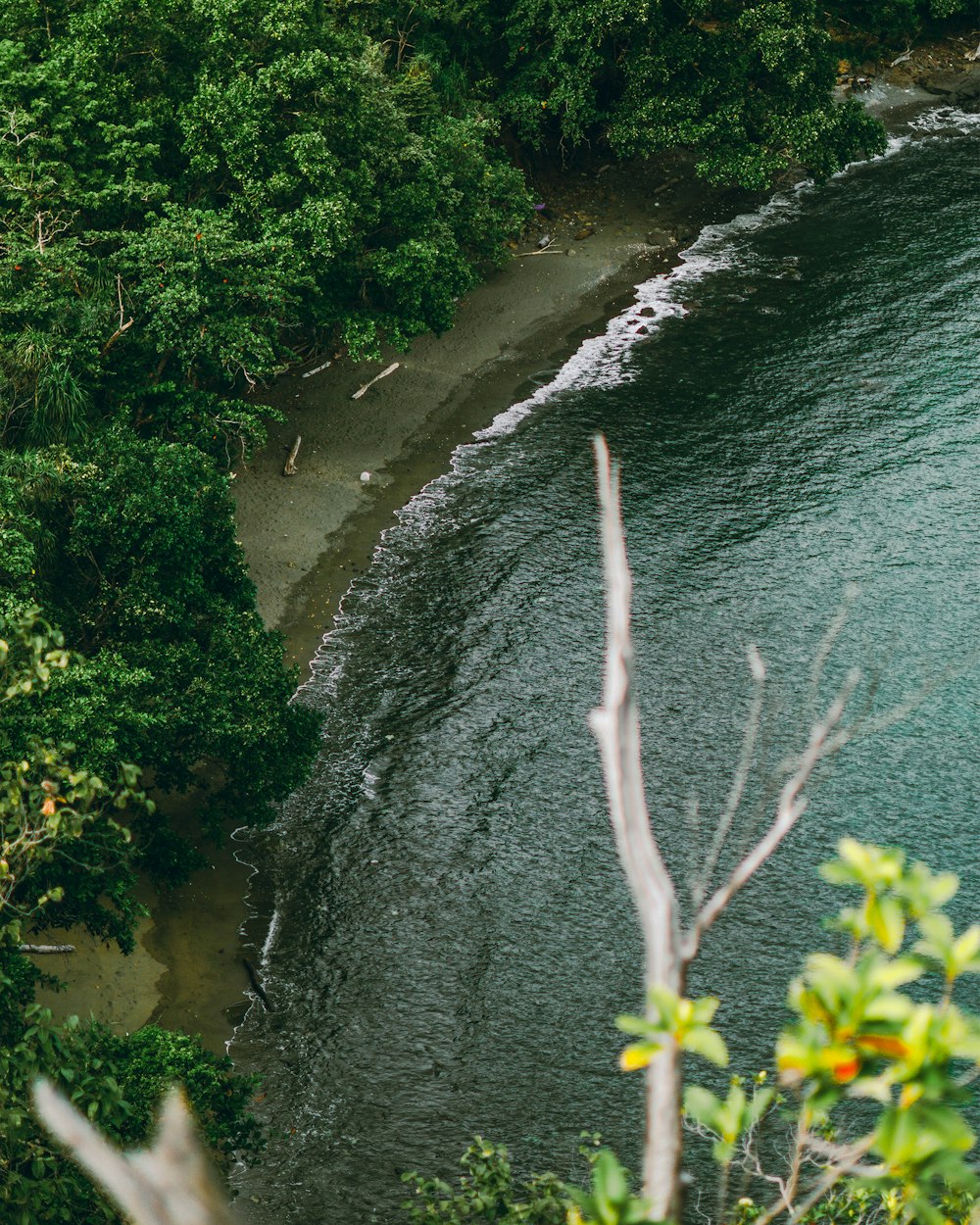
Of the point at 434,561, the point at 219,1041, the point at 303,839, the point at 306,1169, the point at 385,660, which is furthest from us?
the point at 434,561

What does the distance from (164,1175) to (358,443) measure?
91.8 ft

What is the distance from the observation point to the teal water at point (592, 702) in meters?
18.9

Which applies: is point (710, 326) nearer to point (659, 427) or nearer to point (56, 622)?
point (659, 427)

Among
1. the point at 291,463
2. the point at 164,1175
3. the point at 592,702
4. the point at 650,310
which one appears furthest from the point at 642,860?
the point at 650,310

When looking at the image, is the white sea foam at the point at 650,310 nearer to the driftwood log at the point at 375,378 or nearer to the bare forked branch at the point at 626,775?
the driftwood log at the point at 375,378

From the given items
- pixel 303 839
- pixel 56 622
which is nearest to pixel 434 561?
pixel 303 839

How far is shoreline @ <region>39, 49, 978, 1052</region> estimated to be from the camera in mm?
19906

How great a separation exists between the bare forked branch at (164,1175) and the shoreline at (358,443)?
54.6 ft


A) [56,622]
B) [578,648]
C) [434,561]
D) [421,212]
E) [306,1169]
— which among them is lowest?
[306,1169]

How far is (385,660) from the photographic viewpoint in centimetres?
2564

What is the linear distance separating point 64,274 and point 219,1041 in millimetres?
14095

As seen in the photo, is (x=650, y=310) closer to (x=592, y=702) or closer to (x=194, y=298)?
(x=592, y=702)

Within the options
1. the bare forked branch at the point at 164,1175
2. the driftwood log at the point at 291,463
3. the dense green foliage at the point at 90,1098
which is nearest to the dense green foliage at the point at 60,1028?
the dense green foliage at the point at 90,1098

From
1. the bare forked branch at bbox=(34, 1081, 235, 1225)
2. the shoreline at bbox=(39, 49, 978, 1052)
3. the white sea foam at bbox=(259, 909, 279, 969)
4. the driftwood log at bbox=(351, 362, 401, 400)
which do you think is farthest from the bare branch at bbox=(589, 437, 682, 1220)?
the driftwood log at bbox=(351, 362, 401, 400)
